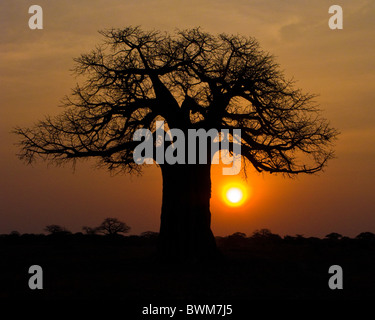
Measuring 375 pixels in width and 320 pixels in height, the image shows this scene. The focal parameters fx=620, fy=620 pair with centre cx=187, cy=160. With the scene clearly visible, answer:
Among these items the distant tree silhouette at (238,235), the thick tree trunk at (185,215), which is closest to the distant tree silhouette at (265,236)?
the distant tree silhouette at (238,235)

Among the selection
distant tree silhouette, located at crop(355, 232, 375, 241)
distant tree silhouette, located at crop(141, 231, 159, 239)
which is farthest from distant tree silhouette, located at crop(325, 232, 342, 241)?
distant tree silhouette, located at crop(141, 231, 159, 239)

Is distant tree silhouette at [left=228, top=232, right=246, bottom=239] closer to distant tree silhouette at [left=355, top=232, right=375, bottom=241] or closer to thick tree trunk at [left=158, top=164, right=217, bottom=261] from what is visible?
distant tree silhouette at [left=355, top=232, right=375, bottom=241]

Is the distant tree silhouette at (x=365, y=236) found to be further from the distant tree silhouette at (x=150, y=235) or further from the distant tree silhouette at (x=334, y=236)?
the distant tree silhouette at (x=150, y=235)

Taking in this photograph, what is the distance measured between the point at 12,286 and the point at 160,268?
15.7 ft

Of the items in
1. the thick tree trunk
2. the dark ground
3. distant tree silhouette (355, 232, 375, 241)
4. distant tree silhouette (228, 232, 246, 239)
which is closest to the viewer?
the dark ground

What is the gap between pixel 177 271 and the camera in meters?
18.4

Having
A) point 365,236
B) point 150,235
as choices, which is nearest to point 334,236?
point 365,236

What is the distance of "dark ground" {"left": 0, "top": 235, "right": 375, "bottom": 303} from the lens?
14.7 meters

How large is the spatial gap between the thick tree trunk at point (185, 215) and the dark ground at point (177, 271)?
0.56m

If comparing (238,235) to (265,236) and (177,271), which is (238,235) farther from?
(177,271)

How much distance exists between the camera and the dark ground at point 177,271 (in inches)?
577

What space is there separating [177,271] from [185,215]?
236cm

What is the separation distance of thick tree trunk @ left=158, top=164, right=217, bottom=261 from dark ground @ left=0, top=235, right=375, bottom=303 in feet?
1.82
